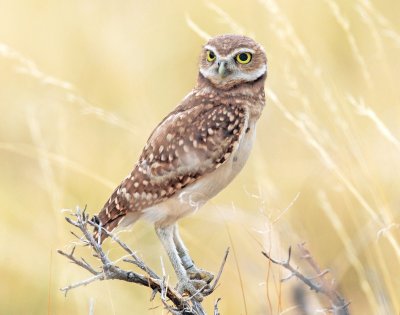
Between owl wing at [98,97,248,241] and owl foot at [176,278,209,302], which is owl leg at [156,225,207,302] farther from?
owl wing at [98,97,248,241]

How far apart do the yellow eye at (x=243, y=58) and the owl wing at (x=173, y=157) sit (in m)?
0.21

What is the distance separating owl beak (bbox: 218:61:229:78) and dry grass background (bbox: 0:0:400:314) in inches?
11.4

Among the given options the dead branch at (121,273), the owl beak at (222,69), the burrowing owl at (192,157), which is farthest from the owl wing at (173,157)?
the dead branch at (121,273)

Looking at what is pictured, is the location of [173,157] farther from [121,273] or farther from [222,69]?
[121,273]

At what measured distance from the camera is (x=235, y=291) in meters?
5.84

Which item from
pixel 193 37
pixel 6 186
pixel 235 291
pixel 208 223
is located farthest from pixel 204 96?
pixel 193 37

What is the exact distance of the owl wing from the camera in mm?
4668

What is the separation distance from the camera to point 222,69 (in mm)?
4758

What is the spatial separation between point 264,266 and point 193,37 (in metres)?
3.53

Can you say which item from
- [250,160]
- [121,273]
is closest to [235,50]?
[121,273]

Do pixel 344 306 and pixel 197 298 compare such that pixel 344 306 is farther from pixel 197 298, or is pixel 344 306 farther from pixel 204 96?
pixel 204 96

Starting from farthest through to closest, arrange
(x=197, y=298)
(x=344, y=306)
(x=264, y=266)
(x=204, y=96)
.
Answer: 1. (x=264, y=266)
2. (x=204, y=96)
3. (x=197, y=298)
4. (x=344, y=306)

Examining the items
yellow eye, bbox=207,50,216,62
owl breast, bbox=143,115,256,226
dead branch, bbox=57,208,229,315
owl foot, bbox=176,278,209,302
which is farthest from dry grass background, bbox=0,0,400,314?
dead branch, bbox=57,208,229,315

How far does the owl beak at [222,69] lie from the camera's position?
186 inches
